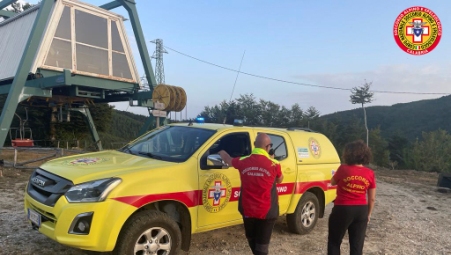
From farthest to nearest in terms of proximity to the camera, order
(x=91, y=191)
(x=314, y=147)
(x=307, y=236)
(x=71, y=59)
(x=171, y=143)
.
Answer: (x=71, y=59), (x=314, y=147), (x=307, y=236), (x=171, y=143), (x=91, y=191)

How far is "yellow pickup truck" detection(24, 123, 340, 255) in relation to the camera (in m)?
3.55

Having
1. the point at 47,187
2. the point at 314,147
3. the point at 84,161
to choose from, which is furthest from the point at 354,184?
the point at 47,187

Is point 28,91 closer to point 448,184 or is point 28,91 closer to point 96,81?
point 96,81

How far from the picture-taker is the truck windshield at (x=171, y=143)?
4598mm

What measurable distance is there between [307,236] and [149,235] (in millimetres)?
2992

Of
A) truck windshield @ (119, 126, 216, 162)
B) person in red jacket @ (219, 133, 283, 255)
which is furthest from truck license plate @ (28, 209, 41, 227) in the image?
person in red jacket @ (219, 133, 283, 255)

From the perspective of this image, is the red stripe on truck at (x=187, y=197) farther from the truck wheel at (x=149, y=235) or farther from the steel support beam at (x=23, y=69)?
the steel support beam at (x=23, y=69)

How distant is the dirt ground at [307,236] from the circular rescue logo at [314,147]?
4.33 feet

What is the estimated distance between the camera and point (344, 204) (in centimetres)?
386

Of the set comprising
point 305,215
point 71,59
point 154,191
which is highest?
point 71,59

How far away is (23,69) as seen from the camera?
49.3ft

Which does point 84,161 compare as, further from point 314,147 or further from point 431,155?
point 431,155

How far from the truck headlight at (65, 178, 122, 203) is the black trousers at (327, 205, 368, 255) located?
2348mm

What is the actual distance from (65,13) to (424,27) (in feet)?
48.5
